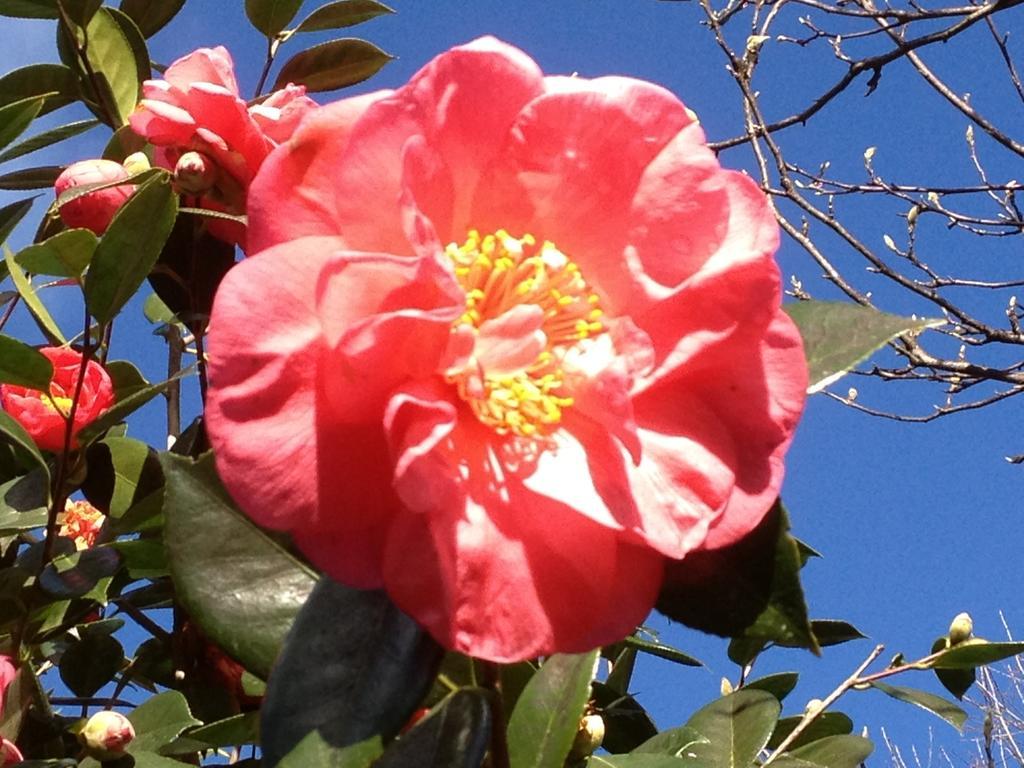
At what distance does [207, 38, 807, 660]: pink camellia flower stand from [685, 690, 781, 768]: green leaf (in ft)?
1.79

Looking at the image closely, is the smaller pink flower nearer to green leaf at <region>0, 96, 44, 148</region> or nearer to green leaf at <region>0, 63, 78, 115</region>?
green leaf at <region>0, 96, 44, 148</region>

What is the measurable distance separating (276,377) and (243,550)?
0.53ft

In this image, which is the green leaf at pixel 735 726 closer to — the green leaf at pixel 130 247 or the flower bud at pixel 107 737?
the flower bud at pixel 107 737

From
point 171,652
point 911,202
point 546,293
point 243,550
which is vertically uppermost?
point 911,202

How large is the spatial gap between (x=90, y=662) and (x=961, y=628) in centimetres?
106

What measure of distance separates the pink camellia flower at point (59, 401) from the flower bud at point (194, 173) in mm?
253

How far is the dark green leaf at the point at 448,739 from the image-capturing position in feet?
2.13

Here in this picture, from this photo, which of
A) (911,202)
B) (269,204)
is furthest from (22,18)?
(911,202)

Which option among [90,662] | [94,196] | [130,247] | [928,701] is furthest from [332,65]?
[928,701]

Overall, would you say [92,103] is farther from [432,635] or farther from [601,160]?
[432,635]

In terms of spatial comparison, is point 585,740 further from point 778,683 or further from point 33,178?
point 33,178

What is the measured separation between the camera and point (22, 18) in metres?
1.35

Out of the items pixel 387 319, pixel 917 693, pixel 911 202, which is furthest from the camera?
pixel 911 202

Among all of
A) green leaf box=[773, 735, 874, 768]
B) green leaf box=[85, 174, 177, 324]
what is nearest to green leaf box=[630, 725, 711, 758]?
green leaf box=[773, 735, 874, 768]
